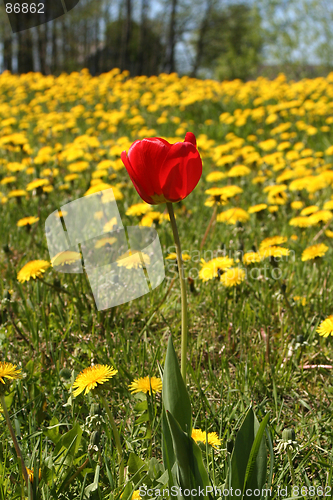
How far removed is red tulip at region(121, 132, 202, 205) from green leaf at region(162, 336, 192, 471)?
0.89 ft

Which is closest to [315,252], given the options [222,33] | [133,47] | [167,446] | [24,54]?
[167,446]

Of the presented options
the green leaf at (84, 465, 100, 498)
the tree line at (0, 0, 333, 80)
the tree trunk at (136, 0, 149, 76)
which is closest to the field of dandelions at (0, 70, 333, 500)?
the green leaf at (84, 465, 100, 498)

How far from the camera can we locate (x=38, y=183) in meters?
2.03

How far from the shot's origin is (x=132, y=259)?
1493mm

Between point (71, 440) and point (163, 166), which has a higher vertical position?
point (163, 166)

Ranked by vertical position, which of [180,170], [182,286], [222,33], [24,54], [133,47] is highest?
[222,33]

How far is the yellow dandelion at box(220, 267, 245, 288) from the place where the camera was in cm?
147

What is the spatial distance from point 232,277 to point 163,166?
0.81 meters

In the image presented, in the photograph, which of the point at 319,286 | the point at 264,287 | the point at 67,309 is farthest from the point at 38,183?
the point at 319,286

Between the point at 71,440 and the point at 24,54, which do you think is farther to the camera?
the point at 24,54

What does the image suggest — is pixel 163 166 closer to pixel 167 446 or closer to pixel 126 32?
pixel 167 446

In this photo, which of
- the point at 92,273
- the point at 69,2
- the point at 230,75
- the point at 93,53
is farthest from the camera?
the point at 93,53

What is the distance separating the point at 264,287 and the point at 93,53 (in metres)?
23.0

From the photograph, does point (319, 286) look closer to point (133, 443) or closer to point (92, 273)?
point (92, 273)
